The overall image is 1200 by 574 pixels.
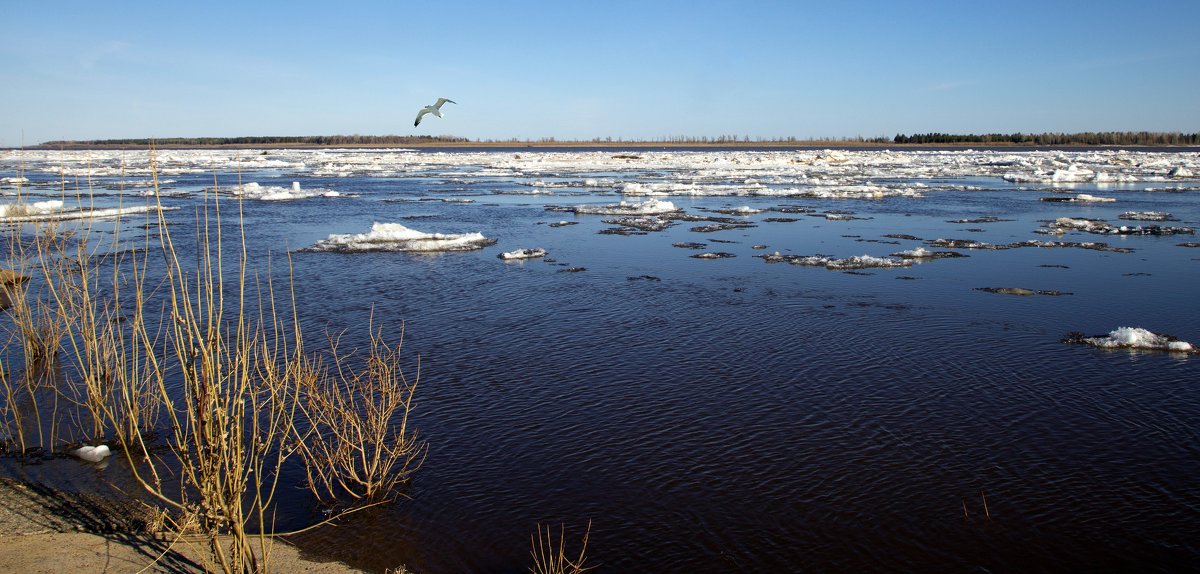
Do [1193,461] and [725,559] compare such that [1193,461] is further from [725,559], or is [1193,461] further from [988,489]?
[725,559]

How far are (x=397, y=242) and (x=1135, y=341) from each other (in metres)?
12.1

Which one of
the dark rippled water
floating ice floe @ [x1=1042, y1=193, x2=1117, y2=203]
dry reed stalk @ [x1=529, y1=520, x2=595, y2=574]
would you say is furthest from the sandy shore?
floating ice floe @ [x1=1042, y1=193, x2=1117, y2=203]

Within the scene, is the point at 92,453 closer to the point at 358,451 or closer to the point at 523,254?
the point at 358,451

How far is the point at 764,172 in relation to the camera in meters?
45.0

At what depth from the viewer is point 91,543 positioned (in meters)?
4.84

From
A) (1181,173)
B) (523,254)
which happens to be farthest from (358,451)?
(1181,173)

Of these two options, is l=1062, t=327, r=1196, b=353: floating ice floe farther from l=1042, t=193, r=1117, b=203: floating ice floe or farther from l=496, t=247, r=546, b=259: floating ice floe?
l=1042, t=193, r=1117, b=203: floating ice floe

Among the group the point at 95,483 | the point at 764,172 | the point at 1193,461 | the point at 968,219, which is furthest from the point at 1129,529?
the point at 764,172

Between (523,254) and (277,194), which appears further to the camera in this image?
(277,194)

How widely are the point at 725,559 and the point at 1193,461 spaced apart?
3862 mm

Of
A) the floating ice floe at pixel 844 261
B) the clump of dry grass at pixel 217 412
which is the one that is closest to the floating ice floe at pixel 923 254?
the floating ice floe at pixel 844 261

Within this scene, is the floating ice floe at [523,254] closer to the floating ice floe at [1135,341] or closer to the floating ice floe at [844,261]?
the floating ice floe at [844,261]

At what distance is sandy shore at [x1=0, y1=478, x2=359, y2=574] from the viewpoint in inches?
181

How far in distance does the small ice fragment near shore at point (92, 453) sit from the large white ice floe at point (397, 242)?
941cm
